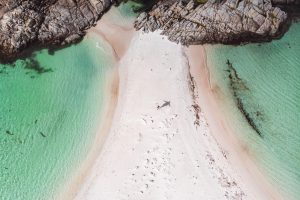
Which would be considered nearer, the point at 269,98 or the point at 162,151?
the point at 162,151

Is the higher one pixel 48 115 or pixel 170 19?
pixel 170 19

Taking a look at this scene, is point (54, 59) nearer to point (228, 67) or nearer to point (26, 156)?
point (26, 156)

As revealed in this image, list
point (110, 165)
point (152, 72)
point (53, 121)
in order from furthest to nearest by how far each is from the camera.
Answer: point (152, 72) < point (53, 121) < point (110, 165)

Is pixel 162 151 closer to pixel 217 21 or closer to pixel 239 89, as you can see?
pixel 239 89

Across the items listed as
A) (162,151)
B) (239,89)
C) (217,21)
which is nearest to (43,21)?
(217,21)

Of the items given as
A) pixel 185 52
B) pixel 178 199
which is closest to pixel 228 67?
pixel 185 52

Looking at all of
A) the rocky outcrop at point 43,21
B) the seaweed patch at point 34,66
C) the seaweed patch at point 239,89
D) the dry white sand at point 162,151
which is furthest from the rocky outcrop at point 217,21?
the seaweed patch at point 34,66
